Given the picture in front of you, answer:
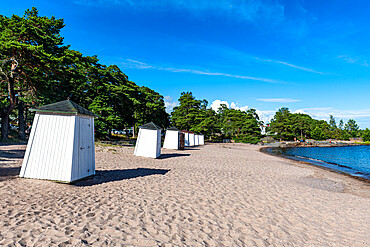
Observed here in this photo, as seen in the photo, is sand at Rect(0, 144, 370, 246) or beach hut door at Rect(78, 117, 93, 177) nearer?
sand at Rect(0, 144, 370, 246)

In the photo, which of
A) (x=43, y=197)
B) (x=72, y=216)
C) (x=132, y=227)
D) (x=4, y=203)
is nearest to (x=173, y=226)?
(x=132, y=227)

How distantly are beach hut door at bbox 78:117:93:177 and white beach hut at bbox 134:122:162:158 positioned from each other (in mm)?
6754

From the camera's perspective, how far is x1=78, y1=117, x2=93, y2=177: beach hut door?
649 cm

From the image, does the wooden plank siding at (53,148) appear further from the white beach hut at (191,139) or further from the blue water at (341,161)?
the white beach hut at (191,139)

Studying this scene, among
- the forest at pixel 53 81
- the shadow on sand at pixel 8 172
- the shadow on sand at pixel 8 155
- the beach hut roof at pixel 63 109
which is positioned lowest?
the shadow on sand at pixel 8 172

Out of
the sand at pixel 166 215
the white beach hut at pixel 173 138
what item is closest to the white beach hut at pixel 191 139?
the white beach hut at pixel 173 138

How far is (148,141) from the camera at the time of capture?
46.1 ft

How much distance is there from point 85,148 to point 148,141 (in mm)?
7393

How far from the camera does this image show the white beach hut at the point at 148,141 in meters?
13.8

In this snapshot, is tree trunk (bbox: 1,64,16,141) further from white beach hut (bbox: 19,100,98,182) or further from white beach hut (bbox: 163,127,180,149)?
white beach hut (bbox: 19,100,98,182)

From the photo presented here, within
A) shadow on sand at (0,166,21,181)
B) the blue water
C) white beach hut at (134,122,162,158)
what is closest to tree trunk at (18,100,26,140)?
white beach hut at (134,122,162,158)

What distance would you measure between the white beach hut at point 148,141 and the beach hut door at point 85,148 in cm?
675

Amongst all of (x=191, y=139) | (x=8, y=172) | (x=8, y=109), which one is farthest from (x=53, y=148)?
(x=191, y=139)

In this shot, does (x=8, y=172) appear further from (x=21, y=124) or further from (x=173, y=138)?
(x=21, y=124)
